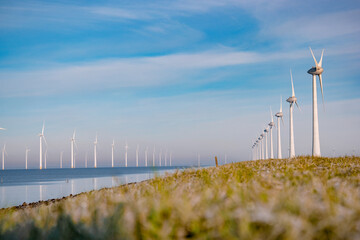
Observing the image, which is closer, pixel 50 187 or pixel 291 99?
pixel 291 99

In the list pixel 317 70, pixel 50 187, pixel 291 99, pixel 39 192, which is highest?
pixel 317 70

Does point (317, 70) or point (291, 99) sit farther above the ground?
point (317, 70)

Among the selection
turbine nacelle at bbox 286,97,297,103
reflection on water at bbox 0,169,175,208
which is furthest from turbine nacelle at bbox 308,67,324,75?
reflection on water at bbox 0,169,175,208

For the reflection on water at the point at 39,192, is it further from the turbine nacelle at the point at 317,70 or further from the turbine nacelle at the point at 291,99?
the turbine nacelle at the point at 291,99

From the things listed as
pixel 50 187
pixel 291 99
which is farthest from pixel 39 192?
pixel 291 99

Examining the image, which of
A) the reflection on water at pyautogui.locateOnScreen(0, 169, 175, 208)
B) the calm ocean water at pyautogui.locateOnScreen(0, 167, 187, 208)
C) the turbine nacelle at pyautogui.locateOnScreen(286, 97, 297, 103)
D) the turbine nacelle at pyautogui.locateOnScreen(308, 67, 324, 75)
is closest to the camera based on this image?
the calm ocean water at pyautogui.locateOnScreen(0, 167, 187, 208)

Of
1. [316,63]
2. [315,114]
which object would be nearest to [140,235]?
[315,114]

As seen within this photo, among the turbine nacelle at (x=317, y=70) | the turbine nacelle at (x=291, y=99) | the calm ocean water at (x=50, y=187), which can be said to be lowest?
the calm ocean water at (x=50, y=187)

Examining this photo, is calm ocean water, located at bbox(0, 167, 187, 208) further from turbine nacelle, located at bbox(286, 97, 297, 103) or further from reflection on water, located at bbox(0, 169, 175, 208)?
turbine nacelle, located at bbox(286, 97, 297, 103)

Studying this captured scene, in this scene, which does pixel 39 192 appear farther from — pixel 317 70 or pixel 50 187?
pixel 317 70

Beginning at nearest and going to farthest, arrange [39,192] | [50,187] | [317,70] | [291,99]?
[317,70]
[39,192]
[291,99]
[50,187]

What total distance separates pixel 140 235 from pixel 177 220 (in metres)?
0.49

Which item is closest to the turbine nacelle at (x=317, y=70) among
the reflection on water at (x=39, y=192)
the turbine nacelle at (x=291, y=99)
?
the turbine nacelle at (x=291, y=99)

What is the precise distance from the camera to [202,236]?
3795mm
